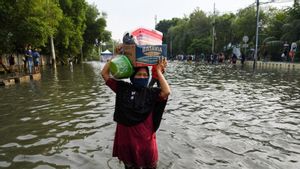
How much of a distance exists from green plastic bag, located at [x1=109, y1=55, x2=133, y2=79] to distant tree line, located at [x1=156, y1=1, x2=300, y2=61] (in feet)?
140

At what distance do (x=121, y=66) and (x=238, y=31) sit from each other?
59.8 m

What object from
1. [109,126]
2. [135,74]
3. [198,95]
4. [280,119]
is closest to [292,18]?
[198,95]

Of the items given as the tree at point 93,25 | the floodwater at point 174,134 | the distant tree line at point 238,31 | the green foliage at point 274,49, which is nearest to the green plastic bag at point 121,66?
the floodwater at point 174,134

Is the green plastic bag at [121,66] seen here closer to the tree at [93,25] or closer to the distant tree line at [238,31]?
the distant tree line at [238,31]

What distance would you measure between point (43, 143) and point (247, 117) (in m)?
5.66

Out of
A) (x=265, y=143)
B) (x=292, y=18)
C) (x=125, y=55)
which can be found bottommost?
(x=265, y=143)

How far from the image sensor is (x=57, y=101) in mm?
11008

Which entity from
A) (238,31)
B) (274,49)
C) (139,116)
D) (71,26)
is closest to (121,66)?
(139,116)

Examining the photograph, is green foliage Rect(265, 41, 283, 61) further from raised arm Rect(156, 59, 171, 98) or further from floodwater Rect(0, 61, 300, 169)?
raised arm Rect(156, 59, 171, 98)

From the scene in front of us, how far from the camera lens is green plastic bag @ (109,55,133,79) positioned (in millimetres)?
2961

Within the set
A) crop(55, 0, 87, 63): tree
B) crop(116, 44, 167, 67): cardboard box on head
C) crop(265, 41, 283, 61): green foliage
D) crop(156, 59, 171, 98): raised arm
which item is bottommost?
crop(156, 59, 171, 98): raised arm

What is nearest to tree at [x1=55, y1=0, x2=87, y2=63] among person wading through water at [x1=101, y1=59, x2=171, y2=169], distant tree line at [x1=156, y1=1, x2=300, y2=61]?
distant tree line at [x1=156, y1=1, x2=300, y2=61]

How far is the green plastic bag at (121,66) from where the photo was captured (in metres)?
2.96

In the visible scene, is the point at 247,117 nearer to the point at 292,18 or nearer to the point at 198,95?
the point at 198,95
